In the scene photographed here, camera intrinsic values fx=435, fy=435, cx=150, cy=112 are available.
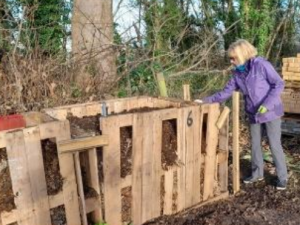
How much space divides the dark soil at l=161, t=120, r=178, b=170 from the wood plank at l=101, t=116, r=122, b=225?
581 mm

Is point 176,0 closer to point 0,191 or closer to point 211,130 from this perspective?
point 211,130

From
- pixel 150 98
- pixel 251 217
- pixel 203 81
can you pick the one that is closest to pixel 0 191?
pixel 150 98

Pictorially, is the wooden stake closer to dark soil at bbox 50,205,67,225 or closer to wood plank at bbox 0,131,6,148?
dark soil at bbox 50,205,67,225

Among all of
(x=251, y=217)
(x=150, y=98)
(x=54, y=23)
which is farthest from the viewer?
(x=54, y=23)

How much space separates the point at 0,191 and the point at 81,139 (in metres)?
0.67

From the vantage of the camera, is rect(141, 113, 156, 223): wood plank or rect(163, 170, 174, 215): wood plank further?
rect(163, 170, 174, 215): wood plank

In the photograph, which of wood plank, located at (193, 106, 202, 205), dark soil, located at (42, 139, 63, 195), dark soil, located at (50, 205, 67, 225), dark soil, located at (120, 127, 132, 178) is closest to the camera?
dark soil, located at (42, 139, 63, 195)

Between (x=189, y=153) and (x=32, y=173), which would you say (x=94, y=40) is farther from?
(x=32, y=173)

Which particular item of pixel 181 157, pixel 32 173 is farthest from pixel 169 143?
pixel 32 173

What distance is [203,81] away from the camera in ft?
32.1

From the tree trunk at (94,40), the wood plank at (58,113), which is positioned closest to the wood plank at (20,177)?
the wood plank at (58,113)

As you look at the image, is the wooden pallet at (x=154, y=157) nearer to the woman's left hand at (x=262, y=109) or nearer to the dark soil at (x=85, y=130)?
the dark soil at (x=85, y=130)

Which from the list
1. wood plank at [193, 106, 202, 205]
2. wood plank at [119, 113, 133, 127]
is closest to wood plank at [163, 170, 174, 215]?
wood plank at [193, 106, 202, 205]

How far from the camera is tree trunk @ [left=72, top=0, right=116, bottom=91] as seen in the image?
255 inches
